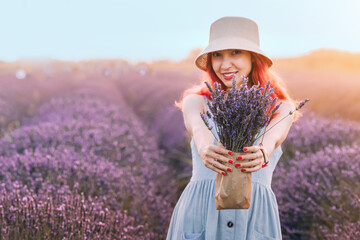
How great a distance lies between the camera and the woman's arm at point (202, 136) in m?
1.39

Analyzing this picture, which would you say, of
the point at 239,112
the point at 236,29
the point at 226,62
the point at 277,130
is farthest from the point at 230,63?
the point at 239,112

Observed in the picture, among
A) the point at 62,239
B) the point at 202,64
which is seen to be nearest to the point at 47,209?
the point at 62,239

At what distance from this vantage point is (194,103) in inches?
72.7

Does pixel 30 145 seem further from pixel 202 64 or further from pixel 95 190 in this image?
pixel 202 64

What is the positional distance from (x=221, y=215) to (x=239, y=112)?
523 mm

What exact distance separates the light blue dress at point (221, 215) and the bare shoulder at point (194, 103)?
0.80 feet

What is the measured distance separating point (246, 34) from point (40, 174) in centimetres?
177

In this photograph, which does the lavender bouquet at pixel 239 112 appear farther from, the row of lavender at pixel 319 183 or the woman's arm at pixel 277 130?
the row of lavender at pixel 319 183

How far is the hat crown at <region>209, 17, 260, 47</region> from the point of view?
71.2 inches

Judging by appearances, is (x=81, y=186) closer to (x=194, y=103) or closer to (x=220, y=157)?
(x=194, y=103)

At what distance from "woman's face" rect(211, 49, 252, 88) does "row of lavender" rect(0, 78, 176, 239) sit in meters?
1.08

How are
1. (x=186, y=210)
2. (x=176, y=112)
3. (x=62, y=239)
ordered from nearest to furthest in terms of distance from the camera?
(x=186, y=210) < (x=62, y=239) < (x=176, y=112)

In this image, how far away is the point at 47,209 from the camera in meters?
2.21

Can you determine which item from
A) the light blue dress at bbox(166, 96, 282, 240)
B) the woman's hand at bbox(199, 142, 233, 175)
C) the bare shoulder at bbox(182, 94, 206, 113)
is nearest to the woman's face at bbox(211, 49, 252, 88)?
the bare shoulder at bbox(182, 94, 206, 113)
